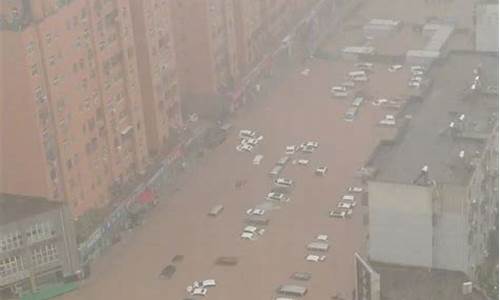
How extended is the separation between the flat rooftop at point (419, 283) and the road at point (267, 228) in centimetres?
61

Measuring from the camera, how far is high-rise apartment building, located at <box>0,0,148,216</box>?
8086 millimetres

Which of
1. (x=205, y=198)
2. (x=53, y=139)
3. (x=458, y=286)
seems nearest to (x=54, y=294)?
(x=53, y=139)

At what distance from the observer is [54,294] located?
8.34 m

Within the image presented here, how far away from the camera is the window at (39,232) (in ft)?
27.0

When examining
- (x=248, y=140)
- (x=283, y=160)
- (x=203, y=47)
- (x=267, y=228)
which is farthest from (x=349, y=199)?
(x=203, y=47)

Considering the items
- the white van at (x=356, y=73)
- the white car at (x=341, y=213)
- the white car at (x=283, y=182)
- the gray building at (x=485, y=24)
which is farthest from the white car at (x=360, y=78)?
the white car at (x=341, y=213)

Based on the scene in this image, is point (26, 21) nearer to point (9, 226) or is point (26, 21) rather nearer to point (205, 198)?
point (9, 226)

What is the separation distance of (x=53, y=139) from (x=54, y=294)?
1223mm

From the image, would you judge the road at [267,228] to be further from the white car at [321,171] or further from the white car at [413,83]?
the white car at [413,83]

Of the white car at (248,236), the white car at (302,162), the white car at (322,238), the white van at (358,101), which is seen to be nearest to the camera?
the white car at (322,238)

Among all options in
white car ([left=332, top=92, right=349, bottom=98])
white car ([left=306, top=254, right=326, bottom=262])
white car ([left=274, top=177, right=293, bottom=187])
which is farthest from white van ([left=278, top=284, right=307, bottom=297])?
white car ([left=332, top=92, right=349, bottom=98])

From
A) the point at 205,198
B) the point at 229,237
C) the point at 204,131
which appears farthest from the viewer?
the point at 204,131

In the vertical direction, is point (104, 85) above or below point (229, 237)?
above

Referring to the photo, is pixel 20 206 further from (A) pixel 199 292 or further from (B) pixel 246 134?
(B) pixel 246 134
